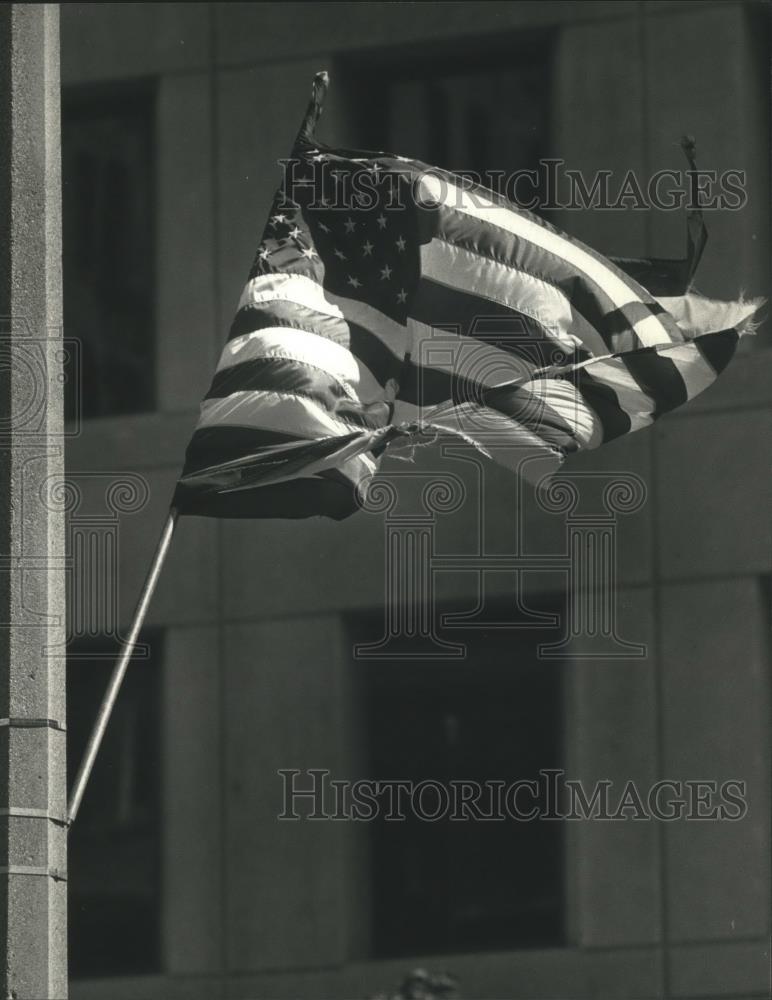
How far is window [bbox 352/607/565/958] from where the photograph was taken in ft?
46.5

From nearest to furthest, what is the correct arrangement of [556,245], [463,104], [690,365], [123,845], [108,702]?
[108,702], [690,365], [556,245], [123,845], [463,104]

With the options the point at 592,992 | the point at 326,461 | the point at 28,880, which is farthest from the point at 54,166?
the point at 592,992

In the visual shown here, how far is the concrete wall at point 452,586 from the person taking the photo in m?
13.6

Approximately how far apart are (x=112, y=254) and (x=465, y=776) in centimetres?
417

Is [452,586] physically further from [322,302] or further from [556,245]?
[322,302]

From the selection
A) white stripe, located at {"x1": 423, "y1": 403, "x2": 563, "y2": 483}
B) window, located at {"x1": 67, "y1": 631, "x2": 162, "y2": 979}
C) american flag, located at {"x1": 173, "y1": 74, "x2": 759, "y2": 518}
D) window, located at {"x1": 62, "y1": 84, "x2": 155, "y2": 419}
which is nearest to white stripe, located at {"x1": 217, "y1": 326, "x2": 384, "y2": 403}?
american flag, located at {"x1": 173, "y1": 74, "x2": 759, "y2": 518}

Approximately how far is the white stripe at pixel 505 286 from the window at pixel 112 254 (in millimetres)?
4961

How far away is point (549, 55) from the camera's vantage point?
1496cm

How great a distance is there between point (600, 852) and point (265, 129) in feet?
16.2

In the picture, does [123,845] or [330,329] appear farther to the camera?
[123,845]

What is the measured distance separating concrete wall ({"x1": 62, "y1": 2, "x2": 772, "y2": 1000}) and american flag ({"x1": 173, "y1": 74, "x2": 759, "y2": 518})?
3.21 meters

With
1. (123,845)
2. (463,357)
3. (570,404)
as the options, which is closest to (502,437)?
(570,404)

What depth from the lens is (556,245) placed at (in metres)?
10.7

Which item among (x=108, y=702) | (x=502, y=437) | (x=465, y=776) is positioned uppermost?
(x=502, y=437)
